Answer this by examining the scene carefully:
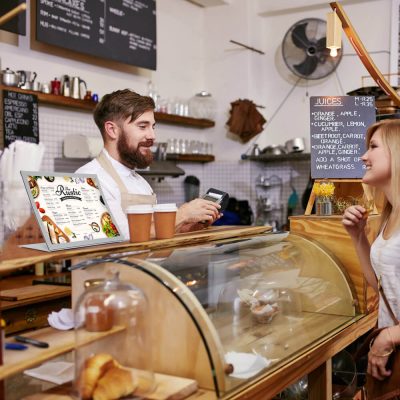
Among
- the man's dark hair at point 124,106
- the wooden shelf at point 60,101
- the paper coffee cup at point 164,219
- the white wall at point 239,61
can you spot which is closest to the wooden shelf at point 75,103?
the wooden shelf at point 60,101

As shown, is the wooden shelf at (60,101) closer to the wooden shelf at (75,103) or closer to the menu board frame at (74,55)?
the wooden shelf at (75,103)

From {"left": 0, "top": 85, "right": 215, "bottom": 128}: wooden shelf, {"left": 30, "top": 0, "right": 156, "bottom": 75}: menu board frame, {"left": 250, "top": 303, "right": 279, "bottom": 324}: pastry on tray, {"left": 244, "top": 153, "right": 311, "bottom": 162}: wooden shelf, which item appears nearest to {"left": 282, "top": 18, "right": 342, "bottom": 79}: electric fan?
{"left": 244, "top": 153, "right": 311, "bottom": 162}: wooden shelf

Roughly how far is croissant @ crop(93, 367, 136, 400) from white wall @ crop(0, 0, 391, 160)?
5227 millimetres

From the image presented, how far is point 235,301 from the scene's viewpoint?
2164mm

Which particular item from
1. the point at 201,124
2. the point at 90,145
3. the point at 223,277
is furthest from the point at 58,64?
the point at 223,277

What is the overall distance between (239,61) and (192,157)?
4.70 feet

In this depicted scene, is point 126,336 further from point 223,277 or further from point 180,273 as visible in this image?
point 223,277

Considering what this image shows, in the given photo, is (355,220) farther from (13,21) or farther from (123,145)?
(13,21)

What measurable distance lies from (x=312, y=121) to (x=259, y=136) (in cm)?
411

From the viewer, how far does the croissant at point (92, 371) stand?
1.61m

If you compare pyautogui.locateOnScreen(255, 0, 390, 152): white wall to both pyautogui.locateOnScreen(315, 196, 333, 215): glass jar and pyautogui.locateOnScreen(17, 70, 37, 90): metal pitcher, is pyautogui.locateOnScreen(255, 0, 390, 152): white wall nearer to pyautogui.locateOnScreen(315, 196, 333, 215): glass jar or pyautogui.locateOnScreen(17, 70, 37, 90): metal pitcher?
pyautogui.locateOnScreen(17, 70, 37, 90): metal pitcher

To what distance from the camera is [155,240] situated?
7.16 ft

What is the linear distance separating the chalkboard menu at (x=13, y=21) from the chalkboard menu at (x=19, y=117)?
1.71 feet

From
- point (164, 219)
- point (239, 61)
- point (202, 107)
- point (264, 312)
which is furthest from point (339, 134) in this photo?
point (239, 61)
